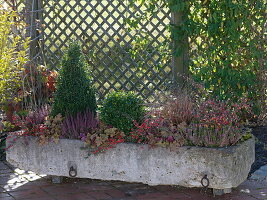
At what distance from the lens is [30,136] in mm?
4500

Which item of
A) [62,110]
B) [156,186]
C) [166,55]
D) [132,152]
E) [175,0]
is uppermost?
[175,0]

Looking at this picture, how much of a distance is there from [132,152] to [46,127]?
0.79 metres

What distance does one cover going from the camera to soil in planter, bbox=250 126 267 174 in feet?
15.9

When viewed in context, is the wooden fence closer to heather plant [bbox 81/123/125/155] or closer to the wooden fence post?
the wooden fence post

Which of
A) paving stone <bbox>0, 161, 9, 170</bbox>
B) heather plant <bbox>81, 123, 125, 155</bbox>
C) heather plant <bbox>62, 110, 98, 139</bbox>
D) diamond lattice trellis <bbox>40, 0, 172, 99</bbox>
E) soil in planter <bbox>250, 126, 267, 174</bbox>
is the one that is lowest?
paving stone <bbox>0, 161, 9, 170</bbox>

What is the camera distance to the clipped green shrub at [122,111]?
4.35 m

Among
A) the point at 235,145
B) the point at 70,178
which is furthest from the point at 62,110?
the point at 235,145

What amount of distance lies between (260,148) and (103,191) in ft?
5.87

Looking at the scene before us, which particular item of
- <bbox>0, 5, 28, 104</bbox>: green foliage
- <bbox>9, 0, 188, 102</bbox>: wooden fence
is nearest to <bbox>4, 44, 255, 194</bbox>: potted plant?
<bbox>0, 5, 28, 104</bbox>: green foliage

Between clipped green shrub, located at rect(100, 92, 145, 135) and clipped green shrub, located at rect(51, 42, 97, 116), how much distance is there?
8.7 inches

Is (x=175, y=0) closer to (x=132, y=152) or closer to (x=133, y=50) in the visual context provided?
(x=133, y=50)

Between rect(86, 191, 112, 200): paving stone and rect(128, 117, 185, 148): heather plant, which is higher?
rect(128, 117, 185, 148): heather plant

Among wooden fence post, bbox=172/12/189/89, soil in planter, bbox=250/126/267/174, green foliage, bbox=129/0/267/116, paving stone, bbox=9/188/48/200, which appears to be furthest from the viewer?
wooden fence post, bbox=172/12/189/89

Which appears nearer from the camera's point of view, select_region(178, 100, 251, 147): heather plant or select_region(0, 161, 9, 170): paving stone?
select_region(178, 100, 251, 147): heather plant
